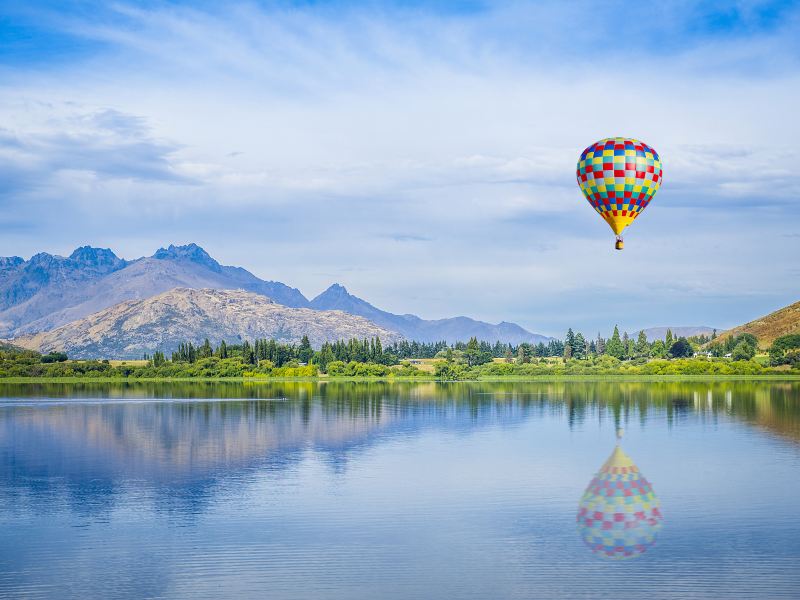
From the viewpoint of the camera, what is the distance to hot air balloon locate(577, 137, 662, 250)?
51.1 m

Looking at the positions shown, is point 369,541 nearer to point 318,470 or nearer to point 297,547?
point 297,547

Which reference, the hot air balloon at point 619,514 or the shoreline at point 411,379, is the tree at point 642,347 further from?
the hot air balloon at point 619,514

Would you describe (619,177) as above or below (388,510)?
above

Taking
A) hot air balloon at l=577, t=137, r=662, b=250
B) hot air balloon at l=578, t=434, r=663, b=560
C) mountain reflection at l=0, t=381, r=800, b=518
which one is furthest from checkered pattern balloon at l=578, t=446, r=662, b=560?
hot air balloon at l=577, t=137, r=662, b=250

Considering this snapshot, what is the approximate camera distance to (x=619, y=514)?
28250 mm

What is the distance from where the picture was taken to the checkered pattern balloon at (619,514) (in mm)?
24016

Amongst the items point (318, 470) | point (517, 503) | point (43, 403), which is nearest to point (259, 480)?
point (318, 470)

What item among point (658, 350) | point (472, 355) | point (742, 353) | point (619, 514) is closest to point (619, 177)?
point (619, 514)

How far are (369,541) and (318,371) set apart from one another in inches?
5463

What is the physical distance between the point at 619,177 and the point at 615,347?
13437 centimetres

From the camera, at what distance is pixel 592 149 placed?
52.4 m

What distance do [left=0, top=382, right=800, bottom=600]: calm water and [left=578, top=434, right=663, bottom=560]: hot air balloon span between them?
203 mm

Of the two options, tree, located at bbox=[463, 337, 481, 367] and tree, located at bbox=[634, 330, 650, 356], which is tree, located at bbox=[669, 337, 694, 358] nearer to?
tree, located at bbox=[634, 330, 650, 356]

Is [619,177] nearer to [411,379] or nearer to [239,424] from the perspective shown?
[239,424]
